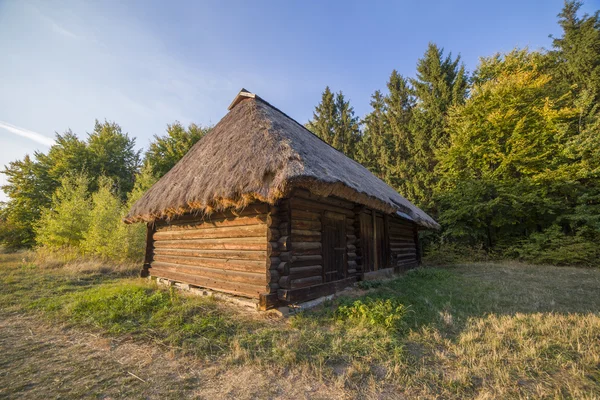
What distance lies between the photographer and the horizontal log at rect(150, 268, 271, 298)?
516cm

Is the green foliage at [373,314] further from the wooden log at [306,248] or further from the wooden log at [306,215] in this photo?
the wooden log at [306,215]

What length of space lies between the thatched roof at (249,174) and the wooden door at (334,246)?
1008 millimetres

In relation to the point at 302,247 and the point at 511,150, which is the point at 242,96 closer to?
the point at 302,247

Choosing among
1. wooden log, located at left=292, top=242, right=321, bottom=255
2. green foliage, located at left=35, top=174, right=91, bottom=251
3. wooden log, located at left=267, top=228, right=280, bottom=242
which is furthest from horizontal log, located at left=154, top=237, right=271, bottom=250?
green foliage, located at left=35, top=174, right=91, bottom=251

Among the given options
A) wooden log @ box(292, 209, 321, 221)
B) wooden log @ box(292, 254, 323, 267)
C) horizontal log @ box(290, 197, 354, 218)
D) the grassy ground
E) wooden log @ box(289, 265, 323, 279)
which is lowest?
the grassy ground

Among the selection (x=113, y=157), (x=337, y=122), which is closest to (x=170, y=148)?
(x=113, y=157)

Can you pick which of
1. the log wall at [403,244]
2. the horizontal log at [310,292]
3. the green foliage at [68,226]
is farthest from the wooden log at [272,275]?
the green foliage at [68,226]

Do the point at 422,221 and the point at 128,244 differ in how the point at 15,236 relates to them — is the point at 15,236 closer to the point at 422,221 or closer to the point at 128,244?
the point at 128,244

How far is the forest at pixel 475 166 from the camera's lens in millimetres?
12547

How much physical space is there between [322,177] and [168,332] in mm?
3681

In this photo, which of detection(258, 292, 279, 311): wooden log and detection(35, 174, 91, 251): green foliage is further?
detection(35, 174, 91, 251): green foliage

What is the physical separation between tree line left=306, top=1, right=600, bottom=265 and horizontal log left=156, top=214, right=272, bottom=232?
1441cm

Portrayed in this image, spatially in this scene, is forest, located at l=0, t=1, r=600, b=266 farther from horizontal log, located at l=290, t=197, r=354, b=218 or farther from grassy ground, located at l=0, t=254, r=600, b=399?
horizontal log, located at l=290, t=197, r=354, b=218

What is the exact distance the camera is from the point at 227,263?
592 cm
